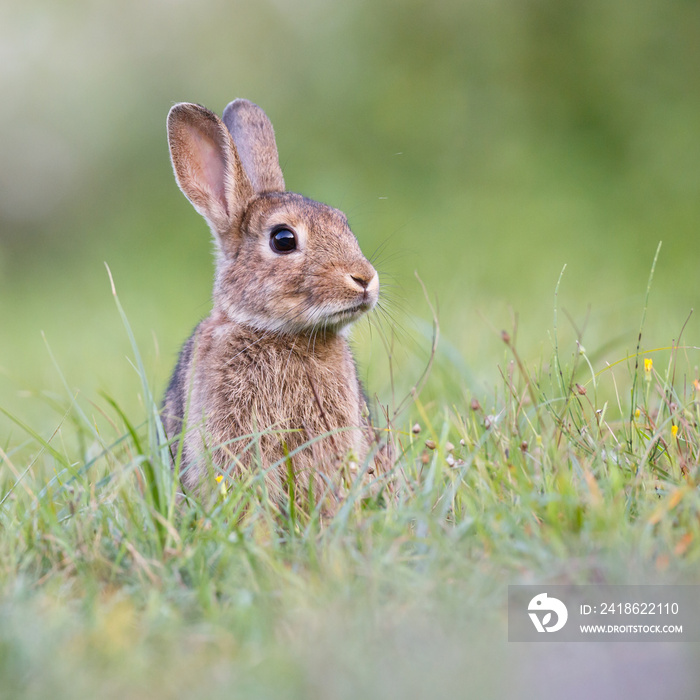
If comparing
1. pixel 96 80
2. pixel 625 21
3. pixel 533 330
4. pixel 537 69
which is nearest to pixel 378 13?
pixel 537 69

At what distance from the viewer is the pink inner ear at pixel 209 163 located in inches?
170

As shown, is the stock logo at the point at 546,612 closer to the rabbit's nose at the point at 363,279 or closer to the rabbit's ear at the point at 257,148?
the rabbit's nose at the point at 363,279

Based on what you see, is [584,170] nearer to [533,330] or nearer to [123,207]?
[533,330]

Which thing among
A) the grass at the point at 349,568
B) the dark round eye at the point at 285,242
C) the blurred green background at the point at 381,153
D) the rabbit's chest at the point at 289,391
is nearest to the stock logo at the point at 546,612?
the grass at the point at 349,568

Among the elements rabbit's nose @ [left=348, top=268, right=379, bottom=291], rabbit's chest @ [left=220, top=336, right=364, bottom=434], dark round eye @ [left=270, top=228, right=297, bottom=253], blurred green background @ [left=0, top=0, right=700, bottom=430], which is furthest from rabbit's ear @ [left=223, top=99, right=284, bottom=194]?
blurred green background @ [left=0, top=0, right=700, bottom=430]

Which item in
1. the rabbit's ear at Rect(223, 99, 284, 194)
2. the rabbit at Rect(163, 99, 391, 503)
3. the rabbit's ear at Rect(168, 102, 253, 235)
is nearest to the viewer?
the rabbit at Rect(163, 99, 391, 503)

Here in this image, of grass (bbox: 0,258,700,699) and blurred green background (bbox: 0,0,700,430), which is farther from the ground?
blurred green background (bbox: 0,0,700,430)

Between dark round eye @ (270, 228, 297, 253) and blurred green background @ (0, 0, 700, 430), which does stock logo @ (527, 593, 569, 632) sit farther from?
blurred green background @ (0, 0, 700, 430)

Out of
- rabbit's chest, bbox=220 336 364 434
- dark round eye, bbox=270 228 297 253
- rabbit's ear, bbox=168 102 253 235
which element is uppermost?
rabbit's ear, bbox=168 102 253 235

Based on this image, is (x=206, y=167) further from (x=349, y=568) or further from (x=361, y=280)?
(x=349, y=568)

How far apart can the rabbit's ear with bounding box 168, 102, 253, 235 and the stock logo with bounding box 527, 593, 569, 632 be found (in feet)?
8.57

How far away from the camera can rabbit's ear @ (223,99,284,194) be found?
468cm

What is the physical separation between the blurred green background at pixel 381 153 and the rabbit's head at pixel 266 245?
1.97m

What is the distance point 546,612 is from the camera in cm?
228
